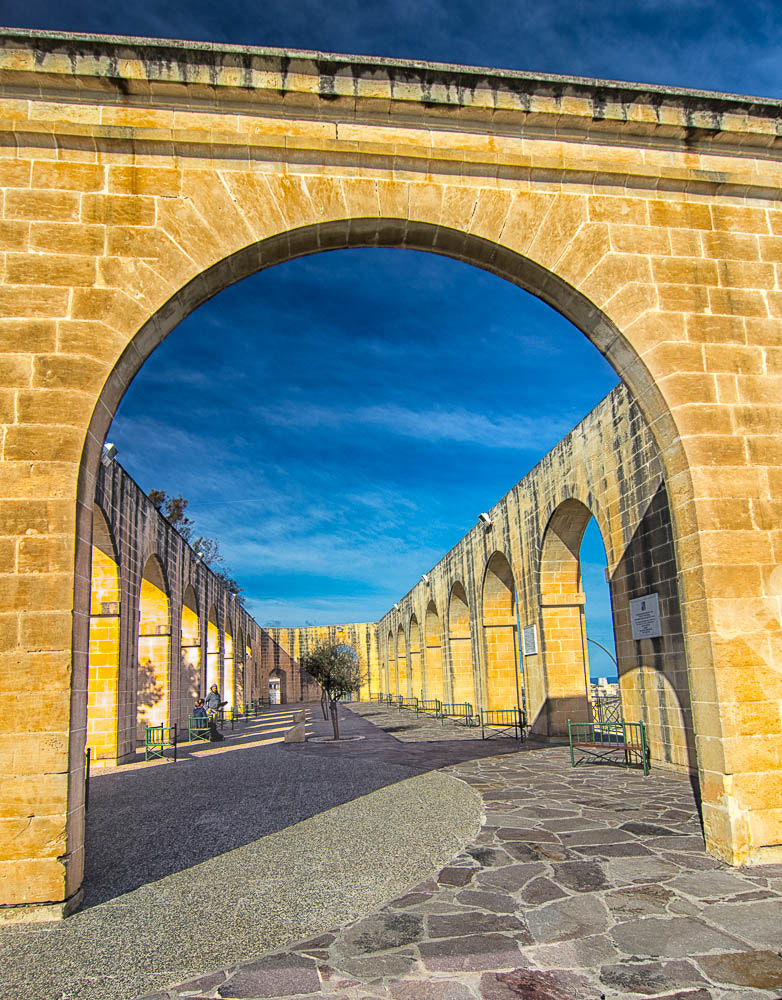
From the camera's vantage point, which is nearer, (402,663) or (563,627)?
(563,627)

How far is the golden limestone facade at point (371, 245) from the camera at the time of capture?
409cm

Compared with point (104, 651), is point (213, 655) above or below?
below

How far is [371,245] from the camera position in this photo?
16.9 ft

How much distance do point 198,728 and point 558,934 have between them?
13.0m

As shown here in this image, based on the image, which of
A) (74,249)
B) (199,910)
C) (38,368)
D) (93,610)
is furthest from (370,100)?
(93,610)

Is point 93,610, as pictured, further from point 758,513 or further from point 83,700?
point 758,513

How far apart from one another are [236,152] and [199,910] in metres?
4.62

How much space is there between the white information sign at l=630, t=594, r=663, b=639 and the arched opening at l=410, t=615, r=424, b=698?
54.8 feet

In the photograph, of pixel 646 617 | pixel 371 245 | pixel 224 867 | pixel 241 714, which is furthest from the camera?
pixel 241 714

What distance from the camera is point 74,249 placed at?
175 inches

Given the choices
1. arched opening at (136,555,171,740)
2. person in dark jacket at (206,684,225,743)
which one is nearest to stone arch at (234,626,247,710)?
person in dark jacket at (206,684,225,743)

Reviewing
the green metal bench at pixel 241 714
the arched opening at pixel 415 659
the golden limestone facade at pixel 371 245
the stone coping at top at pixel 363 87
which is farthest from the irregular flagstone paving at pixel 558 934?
the arched opening at pixel 415 659

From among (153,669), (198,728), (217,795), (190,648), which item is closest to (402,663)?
(190,648)

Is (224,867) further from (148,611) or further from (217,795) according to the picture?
(148,611)
